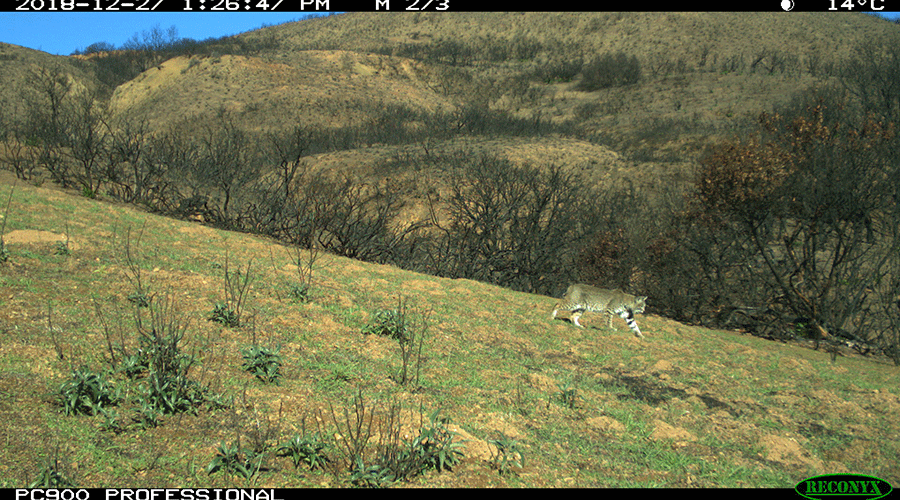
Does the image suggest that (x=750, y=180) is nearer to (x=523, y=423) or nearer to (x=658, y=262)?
(x=658, y=262)

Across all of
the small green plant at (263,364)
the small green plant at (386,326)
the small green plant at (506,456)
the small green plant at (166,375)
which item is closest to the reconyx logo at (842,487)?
the small green plant at (506,456)

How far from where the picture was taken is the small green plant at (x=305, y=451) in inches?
138

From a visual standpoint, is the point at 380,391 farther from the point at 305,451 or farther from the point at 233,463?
the point at 233,463

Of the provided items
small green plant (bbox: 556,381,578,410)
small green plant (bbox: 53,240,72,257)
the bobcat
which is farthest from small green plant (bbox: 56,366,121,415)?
the bobcat

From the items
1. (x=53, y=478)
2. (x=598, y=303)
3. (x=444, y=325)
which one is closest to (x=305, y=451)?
(x=53, y=478)

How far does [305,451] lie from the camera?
3.57 meters

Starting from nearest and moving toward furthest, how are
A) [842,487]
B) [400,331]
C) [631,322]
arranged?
[842,487], [400,331], [631,322]

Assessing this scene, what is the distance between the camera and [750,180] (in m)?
14.0

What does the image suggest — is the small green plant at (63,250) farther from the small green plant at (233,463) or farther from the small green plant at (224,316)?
the small green plant at (233,463)

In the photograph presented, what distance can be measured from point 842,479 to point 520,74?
6620 centimetres

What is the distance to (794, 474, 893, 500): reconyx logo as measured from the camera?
4195mm

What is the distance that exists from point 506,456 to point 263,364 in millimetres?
2248

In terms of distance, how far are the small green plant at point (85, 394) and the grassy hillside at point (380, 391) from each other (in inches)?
3.0

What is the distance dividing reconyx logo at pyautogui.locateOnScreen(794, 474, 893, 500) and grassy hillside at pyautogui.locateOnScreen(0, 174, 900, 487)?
5.0 inches
